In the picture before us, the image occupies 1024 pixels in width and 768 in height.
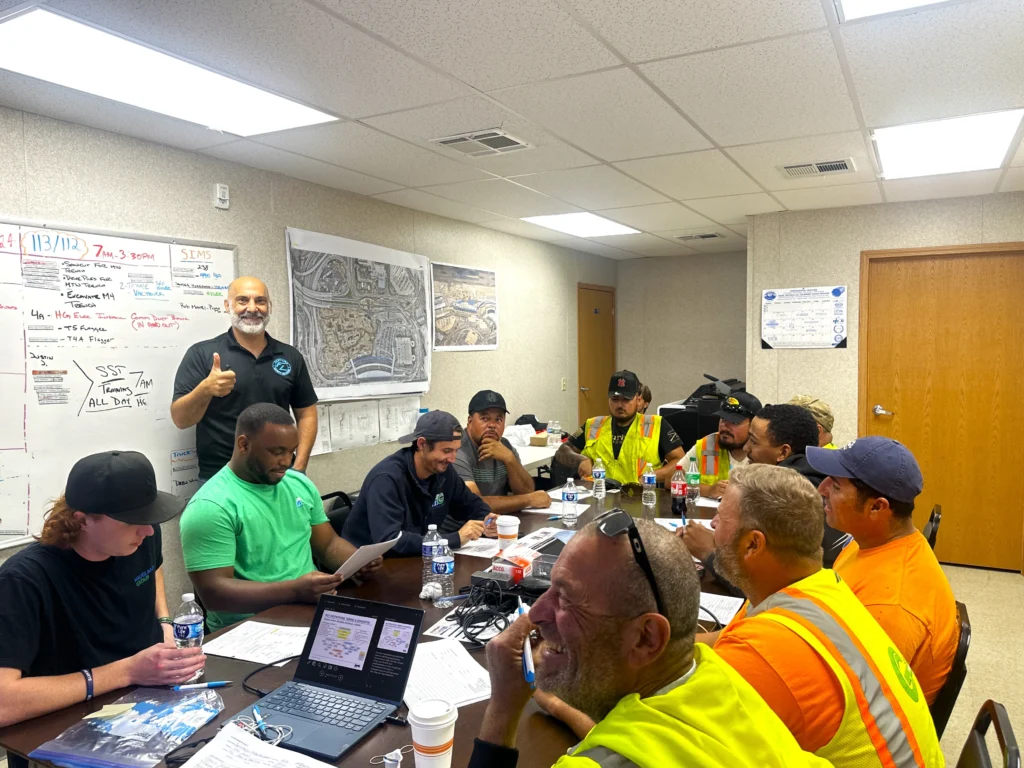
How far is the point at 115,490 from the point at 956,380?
16.9 feet

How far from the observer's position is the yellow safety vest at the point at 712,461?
3.70 meters

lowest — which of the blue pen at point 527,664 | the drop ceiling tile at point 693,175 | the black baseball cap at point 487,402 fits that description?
the blue pen at point 527,664

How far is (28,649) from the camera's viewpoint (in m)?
1.45

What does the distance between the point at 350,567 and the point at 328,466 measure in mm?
2277

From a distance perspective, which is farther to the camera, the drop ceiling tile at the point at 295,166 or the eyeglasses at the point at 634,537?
the drop ceiling tile at the point at 295,166

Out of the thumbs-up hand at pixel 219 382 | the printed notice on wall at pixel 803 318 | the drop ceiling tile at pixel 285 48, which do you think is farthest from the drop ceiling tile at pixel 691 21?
the printed notice on wall at pixel 803 318

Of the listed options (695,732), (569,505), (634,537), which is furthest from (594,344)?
(695,732)

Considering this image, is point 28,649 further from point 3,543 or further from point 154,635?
point 3,543

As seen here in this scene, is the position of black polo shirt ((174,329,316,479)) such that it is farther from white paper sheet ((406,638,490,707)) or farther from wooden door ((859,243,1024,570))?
wooden door ((859,243,1024,570))

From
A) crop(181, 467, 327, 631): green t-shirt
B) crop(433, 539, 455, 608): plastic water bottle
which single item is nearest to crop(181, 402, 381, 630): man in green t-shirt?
crop(181, 467, 327, 631): green t-shirt

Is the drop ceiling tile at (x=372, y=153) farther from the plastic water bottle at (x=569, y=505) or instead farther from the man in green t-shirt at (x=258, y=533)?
the plastic water bottle at (x=569, y=505)

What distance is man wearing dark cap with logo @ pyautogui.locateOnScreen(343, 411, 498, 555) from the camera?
2.59m

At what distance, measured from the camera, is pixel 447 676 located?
1570mm

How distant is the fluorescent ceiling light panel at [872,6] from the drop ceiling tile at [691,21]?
0.07m
